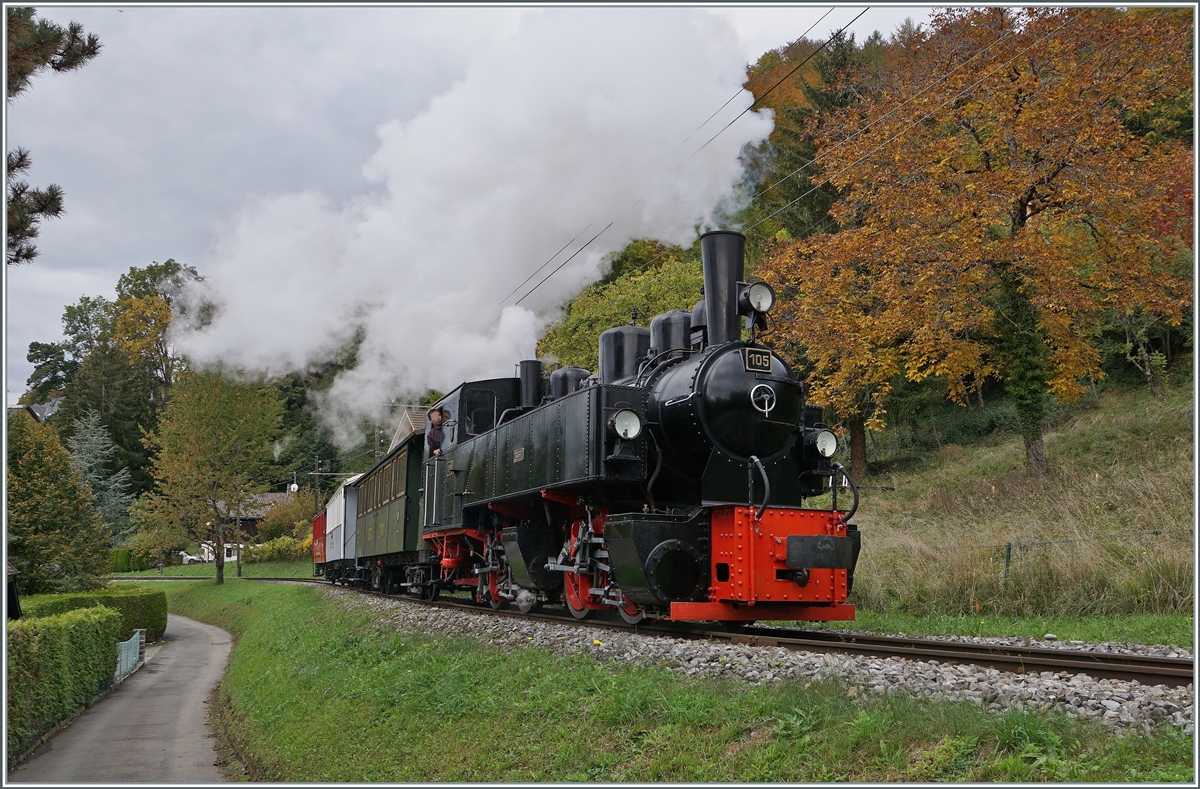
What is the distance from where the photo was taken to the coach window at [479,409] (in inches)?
529

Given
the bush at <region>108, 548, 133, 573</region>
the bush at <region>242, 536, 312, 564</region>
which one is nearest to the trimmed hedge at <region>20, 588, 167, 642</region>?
the bush at <region>242, 536, 312, 564</region>

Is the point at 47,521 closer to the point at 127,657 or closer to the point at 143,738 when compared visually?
the point at 127,657

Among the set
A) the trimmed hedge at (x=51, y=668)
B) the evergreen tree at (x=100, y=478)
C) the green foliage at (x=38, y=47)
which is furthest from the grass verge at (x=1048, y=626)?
the evergreen tree at (x=100, y=478)

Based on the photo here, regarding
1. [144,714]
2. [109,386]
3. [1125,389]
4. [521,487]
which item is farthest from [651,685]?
[109,386]

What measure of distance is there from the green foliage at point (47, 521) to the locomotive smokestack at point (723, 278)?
1442cm

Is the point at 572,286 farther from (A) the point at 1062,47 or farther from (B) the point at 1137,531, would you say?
(B) the point at 1137,531

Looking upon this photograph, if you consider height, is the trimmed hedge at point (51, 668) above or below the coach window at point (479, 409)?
below

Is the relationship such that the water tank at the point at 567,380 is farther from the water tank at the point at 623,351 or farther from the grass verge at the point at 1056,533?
the grass verge at the point at 1056,533

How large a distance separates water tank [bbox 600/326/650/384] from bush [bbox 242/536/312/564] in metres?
41.7

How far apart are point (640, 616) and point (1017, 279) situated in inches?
498

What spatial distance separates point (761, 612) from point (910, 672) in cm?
262

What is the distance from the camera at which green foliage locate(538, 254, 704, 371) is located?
25.1 m

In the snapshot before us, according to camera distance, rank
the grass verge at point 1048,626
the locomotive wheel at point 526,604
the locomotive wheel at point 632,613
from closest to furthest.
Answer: the grass verge at point 1048,626 < the locomotive wheel at point 632,613 < the locomotive wheel at point 526,604

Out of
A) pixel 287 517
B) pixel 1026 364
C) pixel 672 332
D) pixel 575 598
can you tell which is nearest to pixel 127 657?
Result: pixel 575 598
